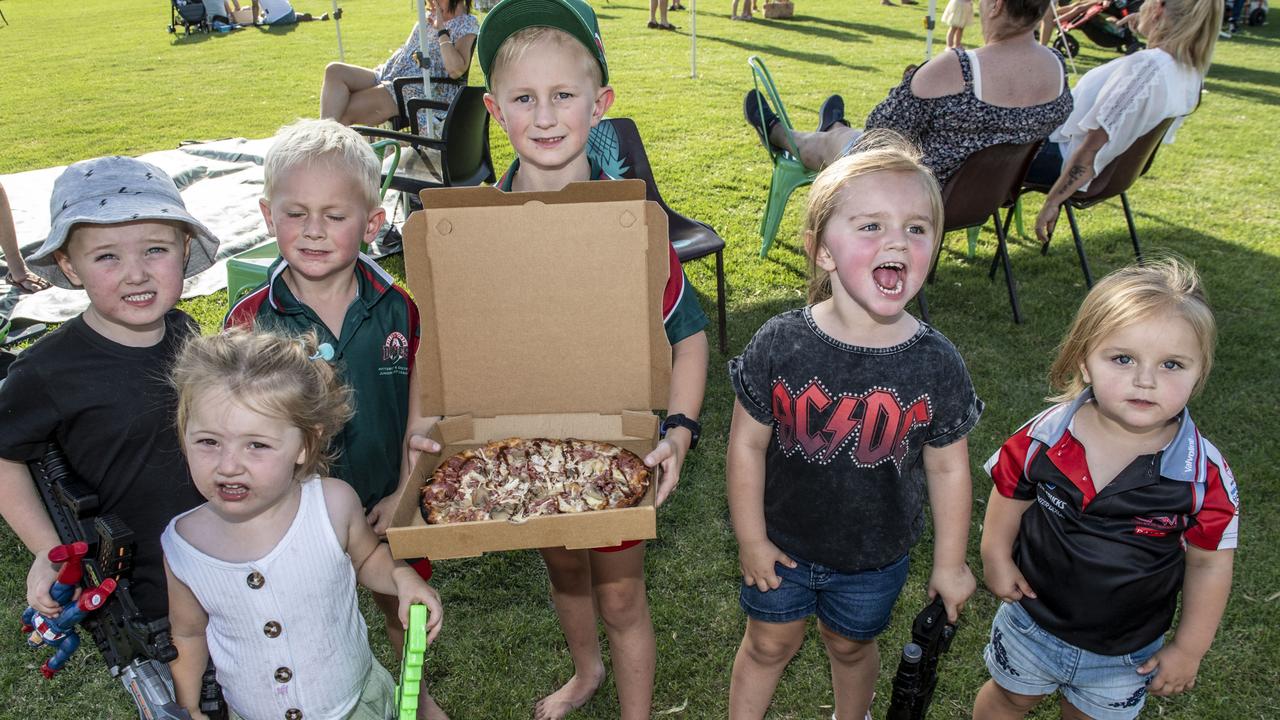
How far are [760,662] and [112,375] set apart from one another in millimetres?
1697

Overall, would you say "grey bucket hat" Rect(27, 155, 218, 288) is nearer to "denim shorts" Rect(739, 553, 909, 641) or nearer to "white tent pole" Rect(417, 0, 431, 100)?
"denim shorts" Rect(739, 553, 909, 641)

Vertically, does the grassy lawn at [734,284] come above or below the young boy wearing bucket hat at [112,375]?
below

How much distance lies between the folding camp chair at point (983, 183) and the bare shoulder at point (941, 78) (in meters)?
0.38

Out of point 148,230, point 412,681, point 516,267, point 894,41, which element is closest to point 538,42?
point 516,267

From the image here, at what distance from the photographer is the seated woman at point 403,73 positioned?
21.9ft

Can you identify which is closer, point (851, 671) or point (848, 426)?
point (848, 426)

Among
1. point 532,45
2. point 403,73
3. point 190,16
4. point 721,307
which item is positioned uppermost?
point 532,45

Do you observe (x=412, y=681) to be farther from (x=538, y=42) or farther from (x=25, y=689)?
(x=25, y=689)

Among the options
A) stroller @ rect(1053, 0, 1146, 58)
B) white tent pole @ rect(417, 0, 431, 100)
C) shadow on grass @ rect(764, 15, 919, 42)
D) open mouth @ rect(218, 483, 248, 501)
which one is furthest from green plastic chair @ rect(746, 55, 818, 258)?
stroller @ rect(1053, 0, 1146, 58)

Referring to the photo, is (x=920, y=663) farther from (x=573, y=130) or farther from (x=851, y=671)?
(x=573, y=130)

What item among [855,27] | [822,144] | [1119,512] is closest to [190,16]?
[855,27]

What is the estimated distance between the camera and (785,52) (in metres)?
14.1

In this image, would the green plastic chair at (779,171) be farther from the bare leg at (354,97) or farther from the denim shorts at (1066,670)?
the denim shorts at (1066,670)

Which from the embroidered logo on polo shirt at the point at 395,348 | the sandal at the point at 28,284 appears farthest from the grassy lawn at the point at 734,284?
the embroidered logo on polo shirt at the point at 395,348
